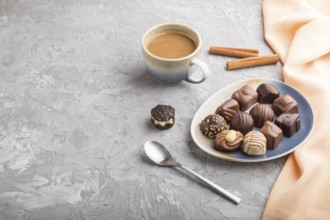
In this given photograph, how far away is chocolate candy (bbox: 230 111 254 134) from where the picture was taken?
32.8 inches

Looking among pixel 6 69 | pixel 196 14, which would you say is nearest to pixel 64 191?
pixel 6 69

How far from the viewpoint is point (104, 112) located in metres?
0.92

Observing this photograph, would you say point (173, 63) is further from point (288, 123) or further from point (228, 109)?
point (288, 123)

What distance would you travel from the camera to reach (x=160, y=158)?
823 mm

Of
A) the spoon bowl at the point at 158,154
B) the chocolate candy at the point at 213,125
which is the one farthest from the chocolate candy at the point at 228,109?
the spoon bowl at the point at 158,154

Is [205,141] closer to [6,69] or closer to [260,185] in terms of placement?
[260,185]

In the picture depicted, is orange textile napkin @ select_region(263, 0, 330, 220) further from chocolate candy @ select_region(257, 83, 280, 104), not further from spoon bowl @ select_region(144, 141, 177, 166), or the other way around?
spoon bowl @ select_region(144, 141, 177, 166)

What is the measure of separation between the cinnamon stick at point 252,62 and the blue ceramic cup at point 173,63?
7cm

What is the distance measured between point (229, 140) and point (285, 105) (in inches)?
6.0

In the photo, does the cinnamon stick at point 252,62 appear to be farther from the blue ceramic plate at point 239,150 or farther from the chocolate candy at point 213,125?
the chocolate candy at point 213,125

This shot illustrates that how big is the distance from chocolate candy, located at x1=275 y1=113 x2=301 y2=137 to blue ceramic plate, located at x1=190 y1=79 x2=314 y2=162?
0.5 inches

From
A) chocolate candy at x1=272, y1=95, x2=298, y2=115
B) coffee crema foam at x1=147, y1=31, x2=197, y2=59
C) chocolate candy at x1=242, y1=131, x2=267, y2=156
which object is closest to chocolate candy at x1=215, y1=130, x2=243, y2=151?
chocolate candy at x1=242, y1=131, x2=267, y2=156

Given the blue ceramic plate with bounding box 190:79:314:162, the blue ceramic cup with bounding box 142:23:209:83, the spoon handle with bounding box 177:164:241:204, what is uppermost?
the blue ceramic cup with bounding box 142:23:209:83

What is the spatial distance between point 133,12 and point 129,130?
419 millimetres
